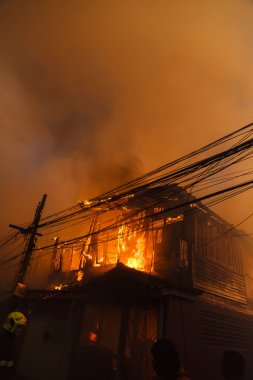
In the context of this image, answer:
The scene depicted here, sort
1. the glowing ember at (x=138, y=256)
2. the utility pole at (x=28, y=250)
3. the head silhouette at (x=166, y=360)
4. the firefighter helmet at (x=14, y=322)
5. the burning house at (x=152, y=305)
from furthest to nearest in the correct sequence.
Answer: the glowing ember at (x=138, y=256)
the utility pole at (x=28, y=250)
the burning house at (x=152, y=305)
the firefighter helmet at (x=14, y=322)
the head silhouette at (x=166, y=360)

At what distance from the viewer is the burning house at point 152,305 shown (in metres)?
10.5

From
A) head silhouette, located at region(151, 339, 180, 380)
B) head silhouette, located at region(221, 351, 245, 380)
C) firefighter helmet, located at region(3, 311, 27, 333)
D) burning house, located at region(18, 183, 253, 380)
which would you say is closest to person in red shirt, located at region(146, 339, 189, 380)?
head silhouette, located at region(151, 339, 180, 380)

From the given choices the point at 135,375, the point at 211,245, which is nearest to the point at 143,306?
the point at 135,375

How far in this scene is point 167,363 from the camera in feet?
12.3

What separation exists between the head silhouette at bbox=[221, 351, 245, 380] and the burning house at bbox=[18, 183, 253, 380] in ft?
9.41

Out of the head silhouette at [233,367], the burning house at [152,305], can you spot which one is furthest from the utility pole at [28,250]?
the head silhouette at [233,367]

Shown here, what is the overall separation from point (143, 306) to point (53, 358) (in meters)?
4.97

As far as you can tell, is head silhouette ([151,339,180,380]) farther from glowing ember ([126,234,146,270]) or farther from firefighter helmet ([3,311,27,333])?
glowing ember ([126,234,146,270])

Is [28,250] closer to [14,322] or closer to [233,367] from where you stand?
[14,322]

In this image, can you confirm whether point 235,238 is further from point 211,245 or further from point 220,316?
point 220,316

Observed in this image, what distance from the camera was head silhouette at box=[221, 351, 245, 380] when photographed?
672 cm

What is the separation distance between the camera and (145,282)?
34.8 ft

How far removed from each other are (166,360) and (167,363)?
38 mm

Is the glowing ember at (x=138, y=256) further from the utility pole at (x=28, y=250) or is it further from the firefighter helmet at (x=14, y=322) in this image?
the firefighter helmet at (x=14, y=322)
